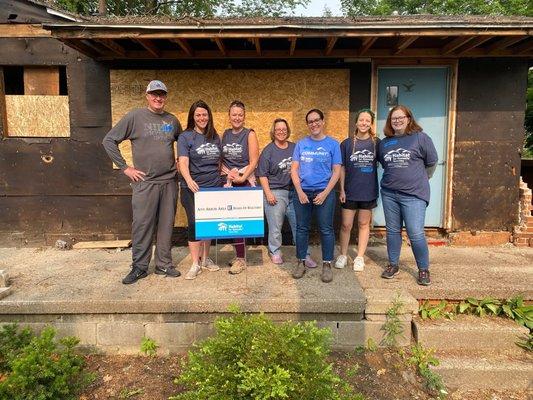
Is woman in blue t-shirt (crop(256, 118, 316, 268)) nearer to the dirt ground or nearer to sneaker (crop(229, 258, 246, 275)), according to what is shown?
sneaker (crop(229, 258, 246, 275))

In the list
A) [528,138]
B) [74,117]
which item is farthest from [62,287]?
[528,138]

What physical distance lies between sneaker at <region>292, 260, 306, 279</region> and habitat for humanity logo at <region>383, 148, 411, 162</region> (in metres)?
1.47

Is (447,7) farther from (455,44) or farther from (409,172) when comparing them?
(409,172)

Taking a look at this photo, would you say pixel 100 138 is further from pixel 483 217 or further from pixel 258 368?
pixel 483 217

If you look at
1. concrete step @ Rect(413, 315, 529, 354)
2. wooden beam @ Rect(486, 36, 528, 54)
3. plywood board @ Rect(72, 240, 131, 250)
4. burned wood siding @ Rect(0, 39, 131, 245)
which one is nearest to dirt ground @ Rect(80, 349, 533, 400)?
concrete step @ Rect(413, 315, 529, 354)

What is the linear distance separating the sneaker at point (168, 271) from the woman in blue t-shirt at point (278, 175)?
4.00 ft

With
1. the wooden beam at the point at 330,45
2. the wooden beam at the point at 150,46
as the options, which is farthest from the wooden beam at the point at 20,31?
the wooden beam at the point at 330,45

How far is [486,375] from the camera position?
327cm

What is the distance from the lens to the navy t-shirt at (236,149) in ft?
14.1

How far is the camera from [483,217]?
5.66 metres

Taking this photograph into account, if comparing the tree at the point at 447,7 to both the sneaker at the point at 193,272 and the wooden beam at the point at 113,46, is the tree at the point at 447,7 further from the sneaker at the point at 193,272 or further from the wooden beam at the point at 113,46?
the sneaker at the point at 193,272

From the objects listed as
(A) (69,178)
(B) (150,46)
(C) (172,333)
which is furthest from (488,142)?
(A) (69,178)

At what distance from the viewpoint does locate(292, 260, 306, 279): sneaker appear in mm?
4195

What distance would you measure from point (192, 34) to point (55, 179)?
3.08 meters
